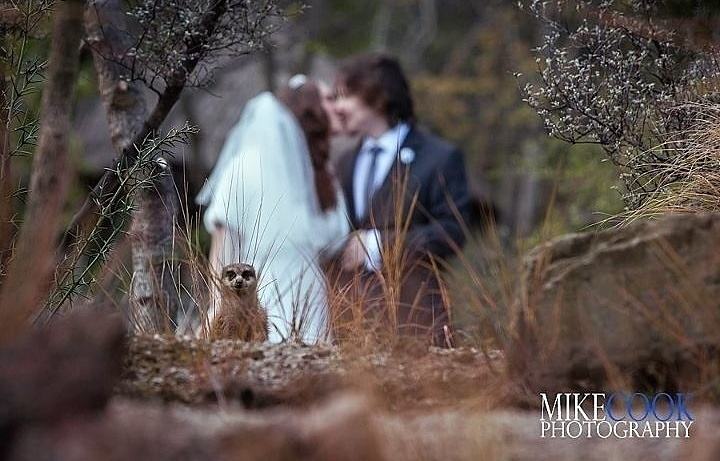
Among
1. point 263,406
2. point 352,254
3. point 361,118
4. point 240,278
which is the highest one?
point 361,118

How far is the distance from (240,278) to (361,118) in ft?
7.75

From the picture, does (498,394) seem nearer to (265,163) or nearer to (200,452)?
(200,452)

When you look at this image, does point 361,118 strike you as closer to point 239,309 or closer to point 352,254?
point 352,254

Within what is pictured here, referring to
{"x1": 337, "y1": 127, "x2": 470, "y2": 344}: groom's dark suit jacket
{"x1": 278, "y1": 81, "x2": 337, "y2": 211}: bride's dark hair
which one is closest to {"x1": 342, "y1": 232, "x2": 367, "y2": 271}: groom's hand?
{"x1": 337, "y1": 127, "x2": 470, "y2": 344}: groom's dark suit jacket

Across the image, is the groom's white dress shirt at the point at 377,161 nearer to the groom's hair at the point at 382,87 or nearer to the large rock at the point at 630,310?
the groom's hair at the point at 382,87

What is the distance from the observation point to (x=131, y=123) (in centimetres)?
539

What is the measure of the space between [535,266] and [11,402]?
157 centimetres

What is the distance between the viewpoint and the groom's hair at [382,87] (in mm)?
6535

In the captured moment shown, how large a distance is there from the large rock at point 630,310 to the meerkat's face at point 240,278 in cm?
141

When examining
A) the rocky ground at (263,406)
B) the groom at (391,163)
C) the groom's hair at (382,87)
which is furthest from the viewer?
the groom's hair at (382,87)

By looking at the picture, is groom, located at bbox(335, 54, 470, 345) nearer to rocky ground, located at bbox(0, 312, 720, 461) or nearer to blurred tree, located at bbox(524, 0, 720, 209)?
blurred tree, located at bbox(524, 0, 720, 209)

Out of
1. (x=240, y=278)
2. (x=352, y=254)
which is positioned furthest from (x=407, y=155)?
(x=240, y=278)

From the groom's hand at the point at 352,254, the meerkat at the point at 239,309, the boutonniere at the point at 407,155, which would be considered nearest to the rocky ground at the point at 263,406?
the meerkat at the point at 239,309

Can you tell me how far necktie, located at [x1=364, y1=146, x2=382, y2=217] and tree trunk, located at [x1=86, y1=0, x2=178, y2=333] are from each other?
1.28 metres
